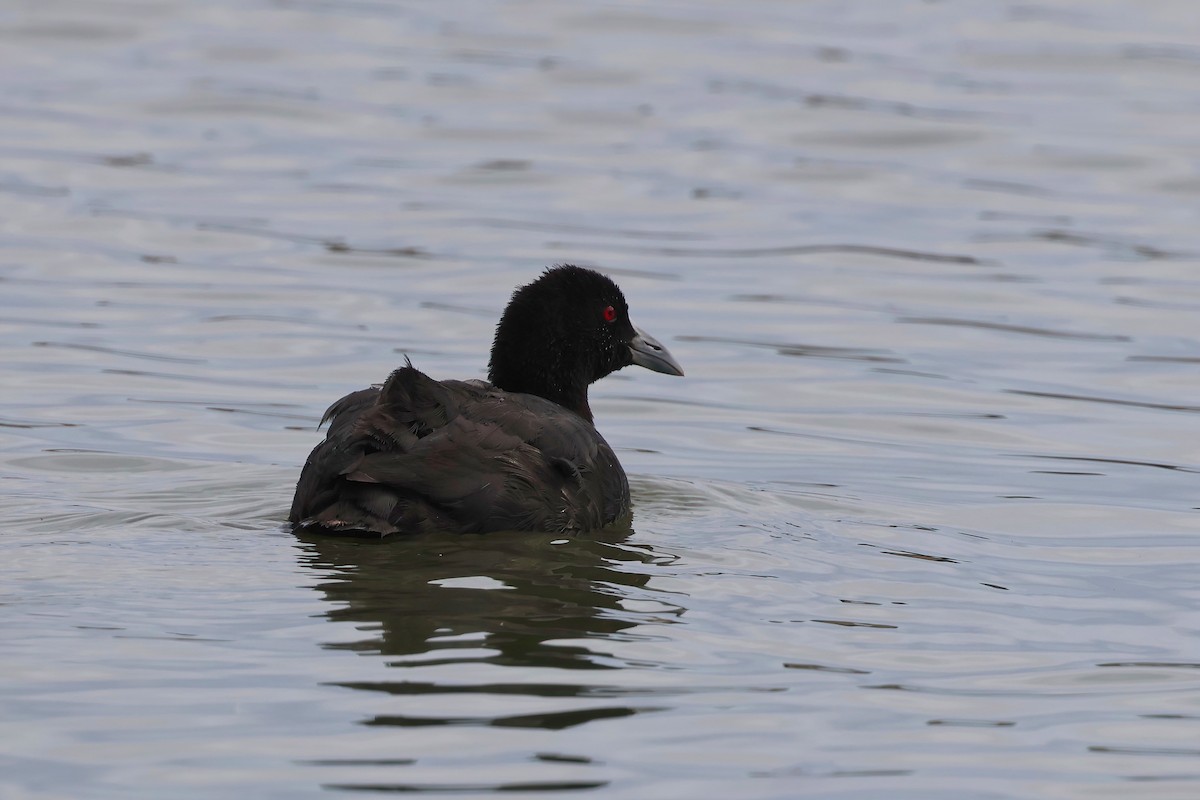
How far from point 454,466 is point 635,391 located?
5820mm

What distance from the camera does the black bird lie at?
8.56m

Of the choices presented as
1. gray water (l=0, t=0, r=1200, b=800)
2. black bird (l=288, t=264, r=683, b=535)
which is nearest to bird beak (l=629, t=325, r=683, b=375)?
gray water (l=0, t=0, r=1200, b=800)

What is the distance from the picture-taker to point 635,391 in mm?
14414

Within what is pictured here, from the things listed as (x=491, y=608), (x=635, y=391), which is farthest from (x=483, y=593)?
(x=635, y=391)

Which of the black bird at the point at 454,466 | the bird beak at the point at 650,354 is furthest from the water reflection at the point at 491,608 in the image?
the bird beak at the point at 650,354

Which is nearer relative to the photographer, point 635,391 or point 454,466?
point 454,466

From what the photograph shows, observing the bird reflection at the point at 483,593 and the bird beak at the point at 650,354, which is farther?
the bird beak at the point at 650,354

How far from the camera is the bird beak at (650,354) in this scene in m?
11.0

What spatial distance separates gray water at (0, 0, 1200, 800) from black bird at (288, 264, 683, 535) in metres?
0.16

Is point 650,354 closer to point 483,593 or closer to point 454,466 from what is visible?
point 454,466

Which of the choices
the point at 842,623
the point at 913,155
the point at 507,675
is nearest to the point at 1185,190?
the point at 913,155

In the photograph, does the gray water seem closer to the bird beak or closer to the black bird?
the black bird

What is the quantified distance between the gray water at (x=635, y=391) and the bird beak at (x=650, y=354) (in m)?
0.58

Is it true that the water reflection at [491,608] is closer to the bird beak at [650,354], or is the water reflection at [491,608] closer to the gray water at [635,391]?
the gray water at [635,391]
